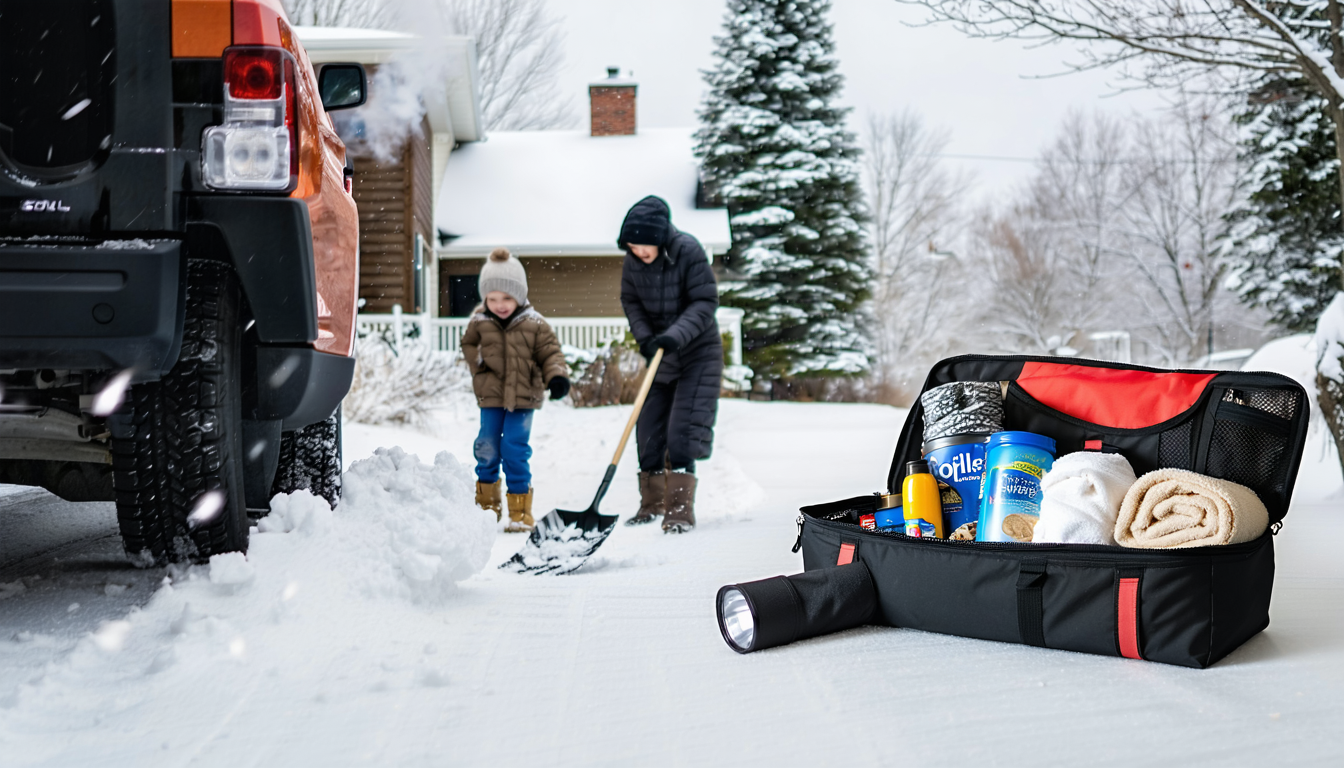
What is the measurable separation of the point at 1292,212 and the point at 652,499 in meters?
14.4

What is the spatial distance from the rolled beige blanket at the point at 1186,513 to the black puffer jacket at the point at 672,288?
262 centimetres

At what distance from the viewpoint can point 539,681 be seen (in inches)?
72.0

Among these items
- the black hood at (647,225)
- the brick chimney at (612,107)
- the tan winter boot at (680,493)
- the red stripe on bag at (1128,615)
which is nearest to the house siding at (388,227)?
the brick chimney at (612,107)

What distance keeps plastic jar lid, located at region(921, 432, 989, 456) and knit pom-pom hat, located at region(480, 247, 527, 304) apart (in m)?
2.80

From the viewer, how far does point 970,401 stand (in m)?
2.63

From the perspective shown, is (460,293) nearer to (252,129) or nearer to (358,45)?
(358,45)

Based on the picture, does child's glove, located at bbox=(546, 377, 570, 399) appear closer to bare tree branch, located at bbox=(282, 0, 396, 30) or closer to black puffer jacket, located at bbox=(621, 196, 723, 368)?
black puffer jacket, located at bbox=(621, 196, 723, 368)

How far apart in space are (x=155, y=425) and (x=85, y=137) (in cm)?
60

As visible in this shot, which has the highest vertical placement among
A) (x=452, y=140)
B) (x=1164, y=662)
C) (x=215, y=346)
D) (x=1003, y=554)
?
(x=452, y=140)

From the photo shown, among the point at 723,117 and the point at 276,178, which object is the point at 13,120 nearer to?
the point at 276,178

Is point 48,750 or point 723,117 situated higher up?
point 723,117

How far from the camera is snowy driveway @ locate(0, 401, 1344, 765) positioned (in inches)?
57.9

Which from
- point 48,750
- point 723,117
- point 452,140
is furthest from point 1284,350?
point 452,140

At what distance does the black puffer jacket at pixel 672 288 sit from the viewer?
4.51 metres
